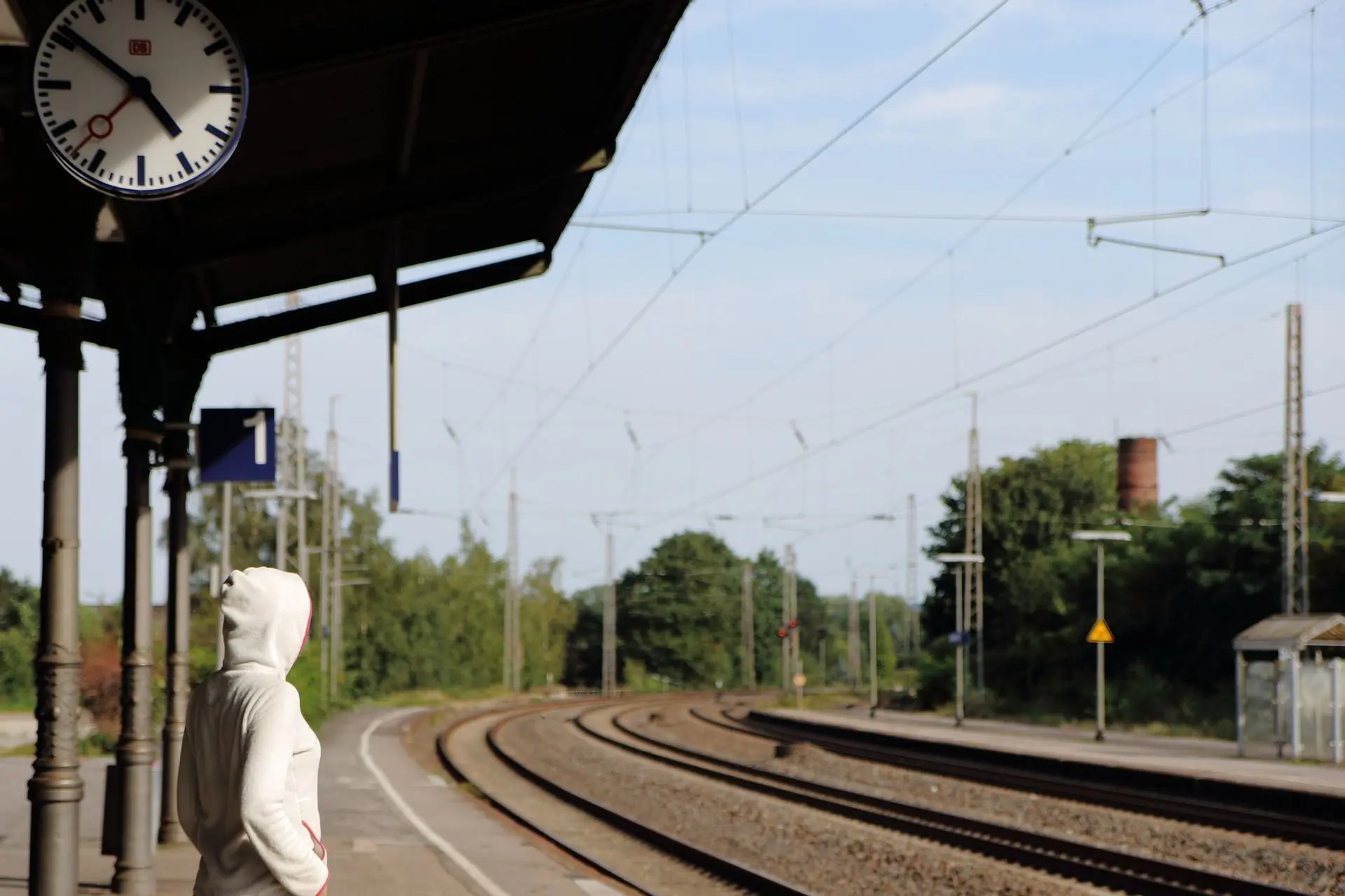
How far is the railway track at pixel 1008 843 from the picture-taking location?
46.9 ft

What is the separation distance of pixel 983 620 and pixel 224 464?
49663mm

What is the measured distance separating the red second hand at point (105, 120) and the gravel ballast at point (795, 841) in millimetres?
10232

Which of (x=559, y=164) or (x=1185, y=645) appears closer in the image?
(x=559, y=164)

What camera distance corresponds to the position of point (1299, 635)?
28.0 m

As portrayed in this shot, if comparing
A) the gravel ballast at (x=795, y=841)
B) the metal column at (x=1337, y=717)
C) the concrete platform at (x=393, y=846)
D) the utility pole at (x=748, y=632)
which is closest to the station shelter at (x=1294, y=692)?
the metal column at (x=1337, y=717)

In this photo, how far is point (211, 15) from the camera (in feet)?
21.3

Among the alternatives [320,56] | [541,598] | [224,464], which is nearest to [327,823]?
[224,464]

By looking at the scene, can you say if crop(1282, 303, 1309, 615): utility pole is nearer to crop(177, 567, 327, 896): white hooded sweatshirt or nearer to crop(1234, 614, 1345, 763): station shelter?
crop(1234, 614, 1345, 763): station shelter

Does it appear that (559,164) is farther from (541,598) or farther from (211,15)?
(541,598)

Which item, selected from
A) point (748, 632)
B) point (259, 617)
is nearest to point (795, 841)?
point (259, 617)

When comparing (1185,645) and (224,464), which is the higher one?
(224,464)

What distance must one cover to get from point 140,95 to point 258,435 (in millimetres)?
7040

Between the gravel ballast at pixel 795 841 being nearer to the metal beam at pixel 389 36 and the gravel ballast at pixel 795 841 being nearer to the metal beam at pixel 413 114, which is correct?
the metal beam at pixel 413 114

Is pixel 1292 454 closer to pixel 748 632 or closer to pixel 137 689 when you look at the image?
pixel 137 689
